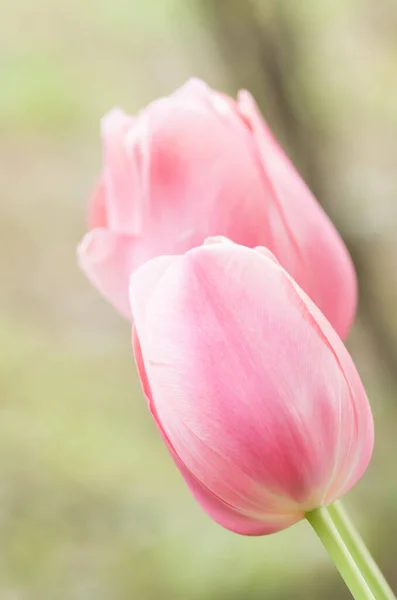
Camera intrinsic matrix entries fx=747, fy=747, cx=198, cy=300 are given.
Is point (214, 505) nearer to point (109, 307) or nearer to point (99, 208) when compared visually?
point (99, 208)

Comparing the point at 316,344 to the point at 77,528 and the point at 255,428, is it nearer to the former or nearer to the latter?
the point at 255,428

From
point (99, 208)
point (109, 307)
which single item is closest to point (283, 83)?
point (109, 307)

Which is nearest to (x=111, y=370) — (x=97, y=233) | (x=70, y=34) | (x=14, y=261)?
(x=14, y=261)

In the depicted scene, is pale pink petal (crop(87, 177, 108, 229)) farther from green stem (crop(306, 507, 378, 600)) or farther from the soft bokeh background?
the soft bokeh background

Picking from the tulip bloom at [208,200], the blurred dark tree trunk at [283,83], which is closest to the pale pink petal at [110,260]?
the tulip bloom at [208,200]

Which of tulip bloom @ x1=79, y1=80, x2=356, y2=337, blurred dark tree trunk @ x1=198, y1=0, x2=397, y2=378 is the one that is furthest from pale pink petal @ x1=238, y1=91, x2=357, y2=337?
blurred dark tree trunk @ x1=198, y1=0, x2=397, y2=378
